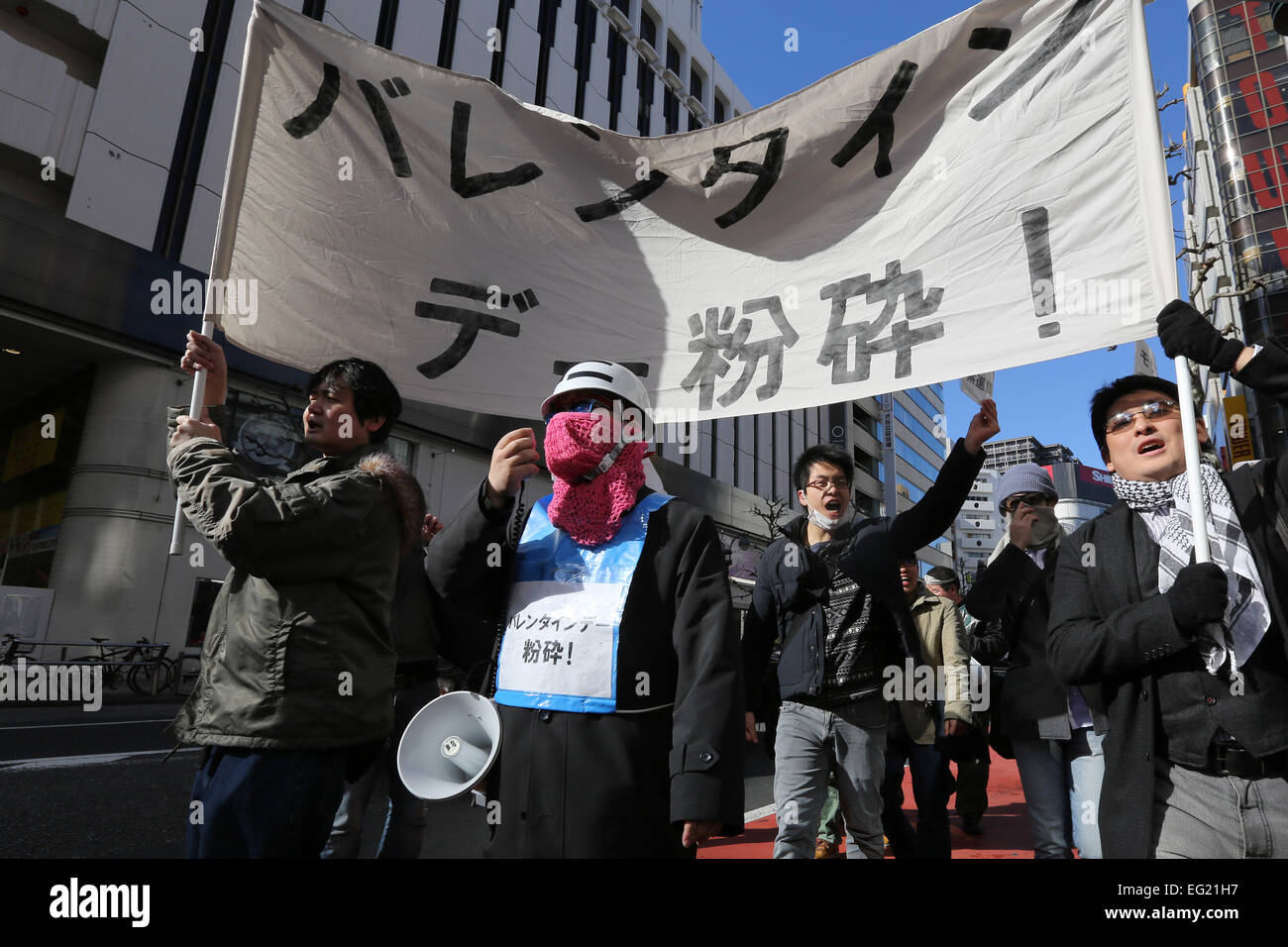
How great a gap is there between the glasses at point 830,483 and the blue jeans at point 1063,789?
134 cm

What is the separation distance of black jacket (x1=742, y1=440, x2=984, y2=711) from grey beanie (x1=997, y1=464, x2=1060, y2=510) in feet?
1.86

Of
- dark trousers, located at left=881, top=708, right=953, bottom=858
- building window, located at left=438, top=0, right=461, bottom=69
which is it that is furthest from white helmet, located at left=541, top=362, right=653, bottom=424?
building window, located at left=438, top=0, right=461, bottom=69

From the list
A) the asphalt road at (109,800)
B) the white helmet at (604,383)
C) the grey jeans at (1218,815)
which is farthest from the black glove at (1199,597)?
the asphalt road at (109,800)

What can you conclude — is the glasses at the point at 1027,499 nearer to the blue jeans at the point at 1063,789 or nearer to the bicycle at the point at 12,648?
the blue jeans at the point at 1063,789

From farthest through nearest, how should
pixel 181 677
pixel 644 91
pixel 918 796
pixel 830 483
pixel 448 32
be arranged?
Result: 1. pixel 644 91
2. pixel 448 32
3. pixel 181 677
4. pixel 918 796
5. pixel 830 483

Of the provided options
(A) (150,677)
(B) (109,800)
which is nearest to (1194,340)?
(B) (109,800)

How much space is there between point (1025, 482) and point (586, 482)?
2405 mm

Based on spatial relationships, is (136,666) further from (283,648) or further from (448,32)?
(448,32)

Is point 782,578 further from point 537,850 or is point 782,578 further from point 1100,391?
point 537,850

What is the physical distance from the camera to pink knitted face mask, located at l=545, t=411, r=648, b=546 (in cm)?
209

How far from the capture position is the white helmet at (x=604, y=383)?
6.98ft

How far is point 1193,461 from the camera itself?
188 cm

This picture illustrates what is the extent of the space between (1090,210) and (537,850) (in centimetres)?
276
